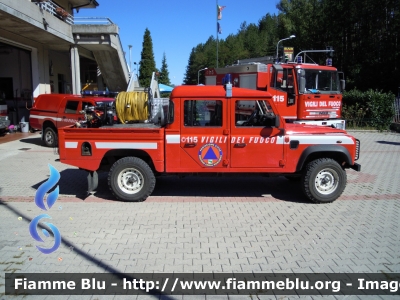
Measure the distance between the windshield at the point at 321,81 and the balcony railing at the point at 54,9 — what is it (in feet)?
38.8

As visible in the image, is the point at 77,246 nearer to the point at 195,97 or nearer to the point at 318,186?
the point at 195,97

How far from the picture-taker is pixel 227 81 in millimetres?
6793

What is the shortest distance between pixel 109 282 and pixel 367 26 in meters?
37.7

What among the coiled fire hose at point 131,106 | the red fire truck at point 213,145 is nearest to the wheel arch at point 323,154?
the red fire truck at point 213,145

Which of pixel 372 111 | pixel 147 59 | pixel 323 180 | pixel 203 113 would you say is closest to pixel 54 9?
pixel 203 113

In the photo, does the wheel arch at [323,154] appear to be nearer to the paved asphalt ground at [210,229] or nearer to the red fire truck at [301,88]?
the paved asphalt ground at [210,229]

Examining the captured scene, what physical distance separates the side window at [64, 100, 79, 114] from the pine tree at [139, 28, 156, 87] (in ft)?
219

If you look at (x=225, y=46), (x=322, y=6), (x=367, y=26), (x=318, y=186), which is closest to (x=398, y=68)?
(x=367, y=26)

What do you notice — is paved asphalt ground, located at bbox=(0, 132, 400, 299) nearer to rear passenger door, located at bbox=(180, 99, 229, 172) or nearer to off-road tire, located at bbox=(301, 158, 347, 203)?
off-road tire, located at bbox=(301, 158, 347, 203)

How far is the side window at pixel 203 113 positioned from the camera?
6461mm

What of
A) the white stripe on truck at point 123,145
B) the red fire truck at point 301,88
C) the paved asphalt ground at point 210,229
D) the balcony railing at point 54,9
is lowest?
the paved asphalt ground at point 210,229

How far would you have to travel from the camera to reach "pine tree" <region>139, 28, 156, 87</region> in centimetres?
8144

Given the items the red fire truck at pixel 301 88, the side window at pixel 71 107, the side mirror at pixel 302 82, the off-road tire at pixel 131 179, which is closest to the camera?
the off-road tire at pixel 131 179

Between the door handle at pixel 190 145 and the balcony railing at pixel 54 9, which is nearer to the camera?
the door handle at pixel 190 145
